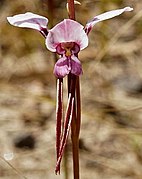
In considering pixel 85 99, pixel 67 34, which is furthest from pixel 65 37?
pixel 85 99

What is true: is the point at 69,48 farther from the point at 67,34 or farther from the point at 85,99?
the point at 85,99

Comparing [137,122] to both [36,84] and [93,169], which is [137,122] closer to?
[93,169]

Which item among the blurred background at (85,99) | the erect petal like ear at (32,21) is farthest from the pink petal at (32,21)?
the blurred background at (85,99)

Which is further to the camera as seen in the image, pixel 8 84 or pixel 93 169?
pixel 8 84

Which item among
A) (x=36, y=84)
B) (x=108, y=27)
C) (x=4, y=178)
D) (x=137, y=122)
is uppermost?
(x=108, y=27)

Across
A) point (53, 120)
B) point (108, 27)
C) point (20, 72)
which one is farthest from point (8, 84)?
point (108, 27)

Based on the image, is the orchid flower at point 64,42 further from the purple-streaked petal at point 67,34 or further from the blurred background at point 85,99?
the blurred background at point 85,99

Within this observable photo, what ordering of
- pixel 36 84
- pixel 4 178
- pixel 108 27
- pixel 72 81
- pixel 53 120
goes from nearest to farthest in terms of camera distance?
pixel 72 81, pixel 4 178, pixel 53 120, pixel 36 84, pixel 108 27
